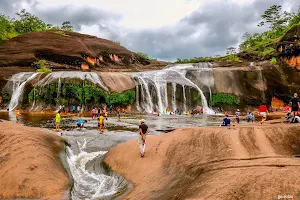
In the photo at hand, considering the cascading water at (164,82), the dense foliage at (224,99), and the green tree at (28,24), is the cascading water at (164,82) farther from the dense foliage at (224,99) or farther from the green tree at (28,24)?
the green tree at (28,24)

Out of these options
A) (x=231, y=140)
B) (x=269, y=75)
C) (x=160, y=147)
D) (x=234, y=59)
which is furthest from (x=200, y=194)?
(x=234, y=59)

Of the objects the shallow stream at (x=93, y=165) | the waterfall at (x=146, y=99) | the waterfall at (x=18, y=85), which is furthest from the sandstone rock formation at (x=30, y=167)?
the waterfall at (x=146, y=99)

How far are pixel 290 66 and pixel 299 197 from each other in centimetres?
4425

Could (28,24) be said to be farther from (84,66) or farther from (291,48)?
(291,48)

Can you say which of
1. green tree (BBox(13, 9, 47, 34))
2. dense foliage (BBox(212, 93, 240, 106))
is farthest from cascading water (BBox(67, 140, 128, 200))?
green tree (BBox(13, 9, 47, 34))

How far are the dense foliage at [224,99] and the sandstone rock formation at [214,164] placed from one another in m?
29.6

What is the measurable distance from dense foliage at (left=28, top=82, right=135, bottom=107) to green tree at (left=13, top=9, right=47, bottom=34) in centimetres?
4898

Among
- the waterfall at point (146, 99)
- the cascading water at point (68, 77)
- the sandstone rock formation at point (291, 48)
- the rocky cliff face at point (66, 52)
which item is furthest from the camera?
the rocky cliff face at point (66, 52)

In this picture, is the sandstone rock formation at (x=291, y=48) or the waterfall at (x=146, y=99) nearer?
→ the waterfall at (x=146, y=99)

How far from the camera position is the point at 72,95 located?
37.1 meters

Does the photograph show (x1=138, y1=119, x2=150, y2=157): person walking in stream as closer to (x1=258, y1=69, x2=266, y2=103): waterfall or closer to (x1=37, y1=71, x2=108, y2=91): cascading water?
(x1=37, y1=71, x2=108, y2=91): cascading water

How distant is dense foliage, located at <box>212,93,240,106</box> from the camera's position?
42.5 metres

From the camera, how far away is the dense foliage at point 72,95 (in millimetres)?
36812

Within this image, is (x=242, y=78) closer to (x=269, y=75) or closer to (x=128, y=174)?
(x=269, y=75)
